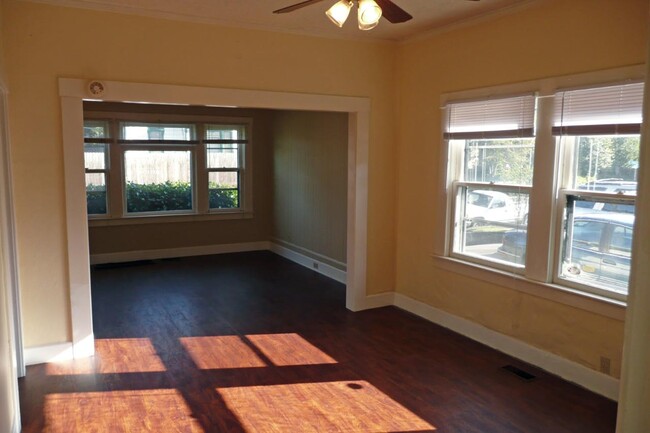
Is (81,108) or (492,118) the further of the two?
(492,118)

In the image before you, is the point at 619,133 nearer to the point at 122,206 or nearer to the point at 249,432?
the point at 249,432

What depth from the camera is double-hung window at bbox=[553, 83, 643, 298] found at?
3.20 metres

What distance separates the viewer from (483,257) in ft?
14.3

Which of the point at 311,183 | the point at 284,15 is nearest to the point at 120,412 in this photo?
the point at 284,15

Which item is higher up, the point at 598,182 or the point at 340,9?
the point at 340,9

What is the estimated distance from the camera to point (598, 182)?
3391mm

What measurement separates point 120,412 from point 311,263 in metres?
4.12

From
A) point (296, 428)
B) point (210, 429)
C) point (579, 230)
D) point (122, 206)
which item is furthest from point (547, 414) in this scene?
point (122, 206)

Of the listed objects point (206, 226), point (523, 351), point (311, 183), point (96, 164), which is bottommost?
point (523, 351)

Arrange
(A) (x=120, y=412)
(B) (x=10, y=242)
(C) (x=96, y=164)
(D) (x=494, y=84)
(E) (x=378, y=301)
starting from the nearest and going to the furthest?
(A) (x=120, y=412) < (B) (x=10, y=242) < (D) (x=494, y=84) < (E) (x=378, y=301) < (C) (x=96, y=164)

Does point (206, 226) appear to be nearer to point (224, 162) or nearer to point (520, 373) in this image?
point (224, 162)

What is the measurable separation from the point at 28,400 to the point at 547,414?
334 centimetres

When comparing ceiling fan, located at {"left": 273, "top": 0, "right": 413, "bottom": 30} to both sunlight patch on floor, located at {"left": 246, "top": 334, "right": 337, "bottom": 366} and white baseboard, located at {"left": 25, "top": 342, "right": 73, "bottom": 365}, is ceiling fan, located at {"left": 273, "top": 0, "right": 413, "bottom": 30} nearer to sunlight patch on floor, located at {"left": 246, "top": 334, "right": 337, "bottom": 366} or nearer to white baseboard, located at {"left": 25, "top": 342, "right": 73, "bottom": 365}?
sunlight patch on floor, located at {"left": 246, "top": 334, "right": 337, "bottom": 366}

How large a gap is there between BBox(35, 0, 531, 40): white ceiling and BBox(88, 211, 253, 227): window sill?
4097 mm
